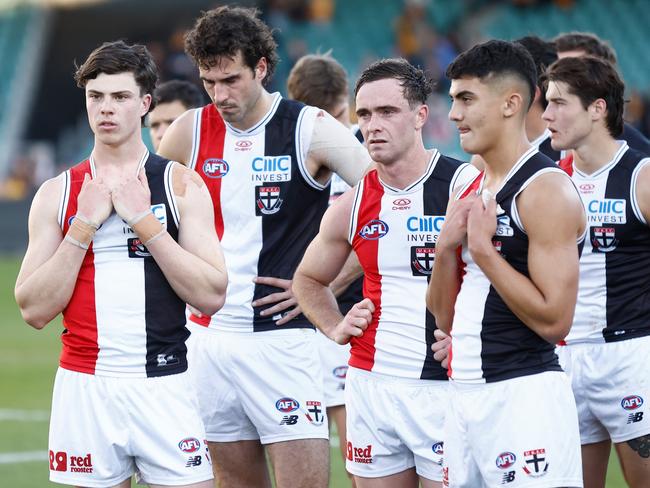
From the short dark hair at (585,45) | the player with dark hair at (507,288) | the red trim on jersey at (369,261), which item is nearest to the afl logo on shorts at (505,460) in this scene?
the player with dark hair at (507,288)

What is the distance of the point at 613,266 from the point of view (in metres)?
6.21

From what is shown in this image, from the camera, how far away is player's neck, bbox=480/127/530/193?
4.81m

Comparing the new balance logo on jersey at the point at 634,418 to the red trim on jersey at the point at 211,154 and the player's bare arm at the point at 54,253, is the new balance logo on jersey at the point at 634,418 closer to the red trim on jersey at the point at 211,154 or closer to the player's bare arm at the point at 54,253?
the red trim on jersey at the point at 211,154

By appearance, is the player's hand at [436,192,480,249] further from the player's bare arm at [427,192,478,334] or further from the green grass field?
the green grass field

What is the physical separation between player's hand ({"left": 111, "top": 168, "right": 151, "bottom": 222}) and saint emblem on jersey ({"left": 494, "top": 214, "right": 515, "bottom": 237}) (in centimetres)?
152

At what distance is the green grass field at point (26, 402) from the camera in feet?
30.1

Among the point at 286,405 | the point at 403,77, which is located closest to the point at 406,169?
the point at 403,77

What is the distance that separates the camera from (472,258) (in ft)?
15.5

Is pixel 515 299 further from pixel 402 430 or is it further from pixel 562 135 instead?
pixel 562 135

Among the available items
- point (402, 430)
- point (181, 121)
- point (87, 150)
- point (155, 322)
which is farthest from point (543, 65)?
point (87, 150)

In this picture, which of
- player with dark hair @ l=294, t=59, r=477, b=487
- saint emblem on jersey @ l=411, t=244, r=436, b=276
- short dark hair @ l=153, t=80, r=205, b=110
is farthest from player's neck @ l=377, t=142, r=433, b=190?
short dark hair @ l=153, t=80, r=205, b=110

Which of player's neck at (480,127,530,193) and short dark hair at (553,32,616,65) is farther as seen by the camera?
short dark hair at (553,32,616,65)

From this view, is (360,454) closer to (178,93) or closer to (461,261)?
(461,261)

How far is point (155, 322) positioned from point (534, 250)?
1.75 meters
